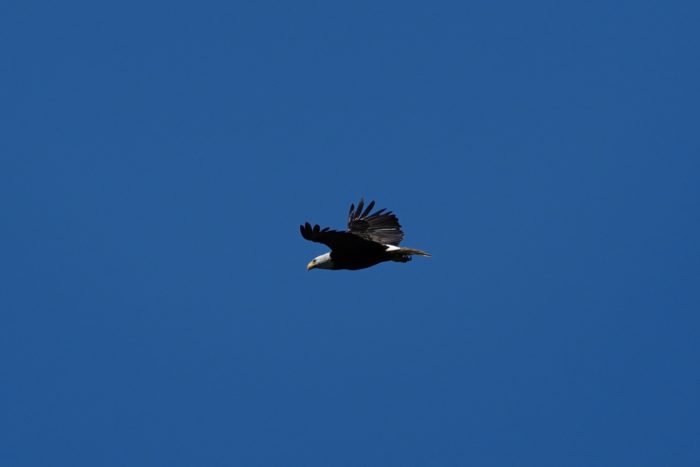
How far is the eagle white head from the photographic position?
3259 cm

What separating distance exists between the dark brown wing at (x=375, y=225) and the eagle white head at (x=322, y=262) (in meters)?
1.34

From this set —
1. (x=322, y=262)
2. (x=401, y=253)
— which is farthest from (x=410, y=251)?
(x=322, y=262)

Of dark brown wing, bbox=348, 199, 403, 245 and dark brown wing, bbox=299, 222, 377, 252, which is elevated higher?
dark brown wing, bbox=348, 199, 403, 245

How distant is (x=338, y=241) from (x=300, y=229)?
1998 mm

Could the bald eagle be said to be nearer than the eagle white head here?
Yes

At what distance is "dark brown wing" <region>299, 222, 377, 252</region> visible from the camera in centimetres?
2900

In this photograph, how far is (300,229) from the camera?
1137 inches

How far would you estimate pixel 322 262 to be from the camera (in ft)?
108

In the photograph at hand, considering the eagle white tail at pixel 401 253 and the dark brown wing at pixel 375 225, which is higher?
the dark brown wing at pixel 375 225

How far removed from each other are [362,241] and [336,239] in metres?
1.27

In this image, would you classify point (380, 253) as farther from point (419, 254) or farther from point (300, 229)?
point (300, 229)

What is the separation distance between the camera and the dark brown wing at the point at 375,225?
33688 mm

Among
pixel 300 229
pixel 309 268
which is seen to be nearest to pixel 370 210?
pixel 309 268

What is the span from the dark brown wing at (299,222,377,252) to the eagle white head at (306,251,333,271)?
96 centimetres
